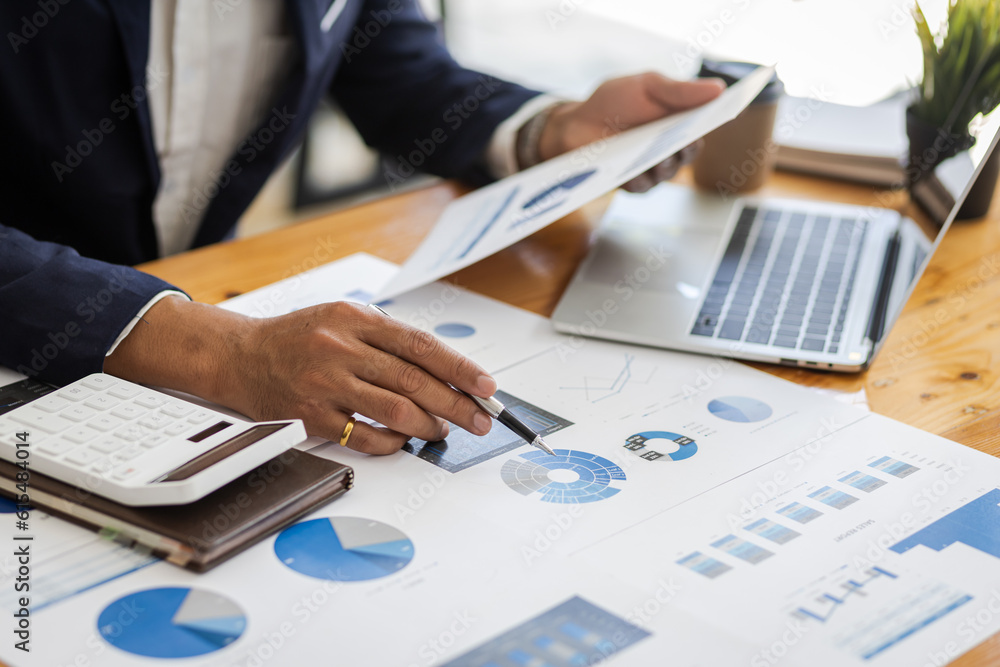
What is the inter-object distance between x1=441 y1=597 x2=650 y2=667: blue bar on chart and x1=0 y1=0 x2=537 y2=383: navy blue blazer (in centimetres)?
44

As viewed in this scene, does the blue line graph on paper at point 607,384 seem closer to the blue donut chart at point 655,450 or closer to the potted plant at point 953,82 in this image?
the blue donut chart at point 655,450

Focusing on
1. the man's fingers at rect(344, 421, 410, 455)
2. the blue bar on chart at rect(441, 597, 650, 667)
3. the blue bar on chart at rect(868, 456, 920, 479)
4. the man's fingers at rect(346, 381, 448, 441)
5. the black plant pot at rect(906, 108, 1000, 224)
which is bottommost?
the blue bar on chart at rect(441, 597, 650, 667)

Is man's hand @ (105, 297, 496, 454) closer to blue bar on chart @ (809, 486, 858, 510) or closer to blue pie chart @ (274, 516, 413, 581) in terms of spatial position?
blue pie chart @ (274, 516, 413, 581)

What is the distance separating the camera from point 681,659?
0.50 metres

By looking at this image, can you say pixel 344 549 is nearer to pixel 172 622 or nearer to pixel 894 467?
pixel 172 622

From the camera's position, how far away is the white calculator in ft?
1.86

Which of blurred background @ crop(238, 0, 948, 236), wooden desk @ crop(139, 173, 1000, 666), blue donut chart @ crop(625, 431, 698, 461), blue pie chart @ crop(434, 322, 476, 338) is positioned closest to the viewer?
blue donut chart @ crop(625, 431, 698, 461)

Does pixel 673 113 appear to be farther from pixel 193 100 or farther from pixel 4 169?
pixel 4 169

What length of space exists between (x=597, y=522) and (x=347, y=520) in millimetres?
172

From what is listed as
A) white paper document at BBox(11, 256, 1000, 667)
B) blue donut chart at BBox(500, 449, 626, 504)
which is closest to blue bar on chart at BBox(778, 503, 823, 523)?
white paper document at BBox(11, 256, 1000, 667)

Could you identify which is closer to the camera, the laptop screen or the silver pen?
the silver pen

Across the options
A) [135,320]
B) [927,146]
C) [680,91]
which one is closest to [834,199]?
[927,146]

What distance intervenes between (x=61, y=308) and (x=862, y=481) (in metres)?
0.66

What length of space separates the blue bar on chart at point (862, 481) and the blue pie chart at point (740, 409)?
0.10 metres
